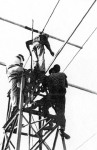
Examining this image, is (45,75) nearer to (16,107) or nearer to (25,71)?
(25,71)

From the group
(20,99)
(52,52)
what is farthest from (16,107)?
(52,52)

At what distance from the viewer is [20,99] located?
933cm

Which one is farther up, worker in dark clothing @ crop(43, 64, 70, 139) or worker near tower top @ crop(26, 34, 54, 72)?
worker near tower top @ crop(26, 34, 54, 72)

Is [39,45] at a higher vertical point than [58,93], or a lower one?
higher

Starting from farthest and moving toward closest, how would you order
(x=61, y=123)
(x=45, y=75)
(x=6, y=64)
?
(x=6, y=64)
(x=45, y=75)
(x=61, y=123)

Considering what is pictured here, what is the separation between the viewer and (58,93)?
970 cm

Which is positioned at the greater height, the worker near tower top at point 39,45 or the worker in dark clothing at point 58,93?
the worker near tower top at point 39,45

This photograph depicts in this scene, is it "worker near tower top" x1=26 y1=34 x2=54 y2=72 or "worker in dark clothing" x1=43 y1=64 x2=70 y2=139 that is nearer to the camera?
"worker in dark clothing" x1=43 y1=64 x2=70 y2=139

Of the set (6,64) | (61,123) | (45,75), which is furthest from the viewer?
(6,64)

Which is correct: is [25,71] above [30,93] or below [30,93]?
above

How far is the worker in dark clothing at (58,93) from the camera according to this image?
30.7 ft

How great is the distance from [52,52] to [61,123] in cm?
236

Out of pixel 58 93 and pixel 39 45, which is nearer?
pixel 58 93

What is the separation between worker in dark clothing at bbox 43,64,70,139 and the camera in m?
9.34
